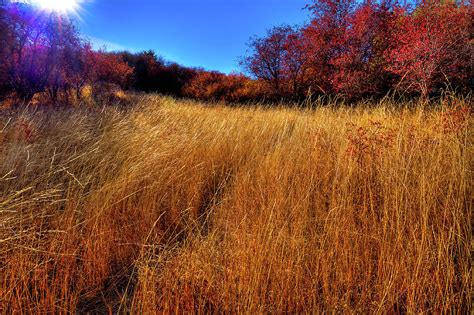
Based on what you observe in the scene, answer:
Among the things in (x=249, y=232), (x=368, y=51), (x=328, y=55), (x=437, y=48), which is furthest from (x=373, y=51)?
(x=249, y=232)

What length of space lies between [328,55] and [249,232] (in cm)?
1114

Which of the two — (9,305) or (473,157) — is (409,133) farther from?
(9,305)

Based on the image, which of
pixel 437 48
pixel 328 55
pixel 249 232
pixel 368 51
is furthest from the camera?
pixel 328 55

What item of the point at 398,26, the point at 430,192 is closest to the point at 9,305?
the point at 430,192

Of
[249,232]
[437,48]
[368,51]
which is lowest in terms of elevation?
[249,232]

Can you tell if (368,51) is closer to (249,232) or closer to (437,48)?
(437,48)

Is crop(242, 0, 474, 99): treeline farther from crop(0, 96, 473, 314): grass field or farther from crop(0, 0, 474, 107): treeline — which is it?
crop(0, 96, 473, 314): grass field

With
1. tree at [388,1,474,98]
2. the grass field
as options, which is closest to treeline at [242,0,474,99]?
tree at [388,1,474,98]

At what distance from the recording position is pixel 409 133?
100 inches

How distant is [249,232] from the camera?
173 cm

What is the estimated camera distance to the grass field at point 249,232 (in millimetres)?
1278

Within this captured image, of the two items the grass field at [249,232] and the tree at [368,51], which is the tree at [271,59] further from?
the grass field at [249,232]

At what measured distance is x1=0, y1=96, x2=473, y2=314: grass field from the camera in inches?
50.3

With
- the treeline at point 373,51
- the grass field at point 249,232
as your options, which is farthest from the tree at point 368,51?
the grass field at point 249,232
